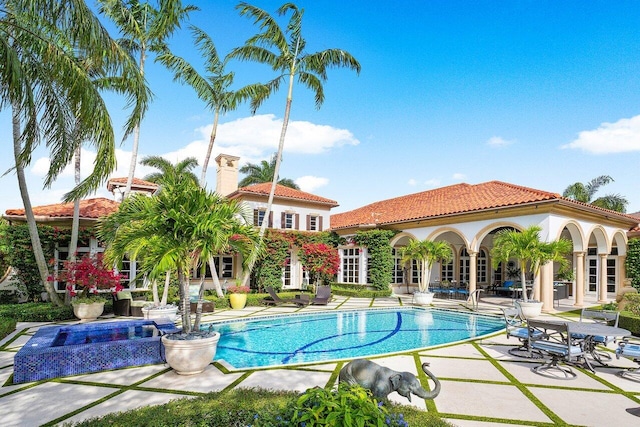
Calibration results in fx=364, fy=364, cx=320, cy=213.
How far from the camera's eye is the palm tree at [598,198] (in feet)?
92.6

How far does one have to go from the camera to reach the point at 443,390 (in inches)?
240

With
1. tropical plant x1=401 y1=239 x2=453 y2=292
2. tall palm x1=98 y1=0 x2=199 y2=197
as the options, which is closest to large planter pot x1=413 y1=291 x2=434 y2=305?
tropical plant x1=401 y1=239 x2=453 y2=292

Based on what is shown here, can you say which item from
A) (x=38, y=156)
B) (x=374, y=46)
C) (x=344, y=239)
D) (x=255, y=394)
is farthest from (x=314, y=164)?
(x=255, y=394)

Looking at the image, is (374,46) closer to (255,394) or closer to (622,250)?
(255,394)

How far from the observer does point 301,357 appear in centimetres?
873

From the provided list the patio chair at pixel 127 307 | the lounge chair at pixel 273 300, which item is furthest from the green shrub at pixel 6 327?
the lounge chair at pixel 273 300

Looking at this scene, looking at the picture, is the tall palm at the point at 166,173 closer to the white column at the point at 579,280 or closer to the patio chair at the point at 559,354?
the patio chair at the point at 559,354

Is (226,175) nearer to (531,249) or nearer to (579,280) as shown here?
(531,249)

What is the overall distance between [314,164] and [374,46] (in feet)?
40.8

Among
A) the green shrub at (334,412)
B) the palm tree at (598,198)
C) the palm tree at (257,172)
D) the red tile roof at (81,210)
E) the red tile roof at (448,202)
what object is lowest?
the green shrub at (334,412)

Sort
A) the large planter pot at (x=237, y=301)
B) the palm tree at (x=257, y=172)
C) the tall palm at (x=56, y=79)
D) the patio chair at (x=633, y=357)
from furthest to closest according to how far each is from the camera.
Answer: the palm tree at (x=257, y=172)
the large planter pot at (x=237, y=301)
the patio chair at (x=633, y=357)
the tall palm at (x=56, y=79)

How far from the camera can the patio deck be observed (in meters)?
5.07

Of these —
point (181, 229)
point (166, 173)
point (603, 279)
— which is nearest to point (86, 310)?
point (166, 173)

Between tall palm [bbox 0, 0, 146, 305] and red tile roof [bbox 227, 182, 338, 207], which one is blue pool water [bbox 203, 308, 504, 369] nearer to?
tall palm [bbox 0, 0, 146, 305]
